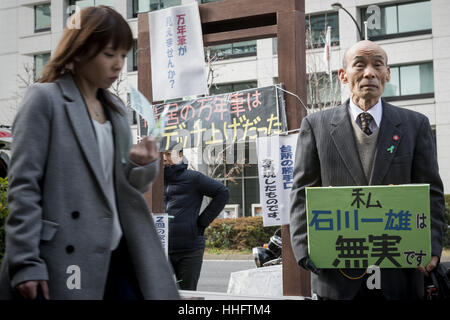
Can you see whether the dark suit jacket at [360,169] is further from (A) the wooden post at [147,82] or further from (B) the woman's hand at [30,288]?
(A) the wooden post at [147,82]

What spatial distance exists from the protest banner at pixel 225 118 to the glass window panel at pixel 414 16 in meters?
19.4

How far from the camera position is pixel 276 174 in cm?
533

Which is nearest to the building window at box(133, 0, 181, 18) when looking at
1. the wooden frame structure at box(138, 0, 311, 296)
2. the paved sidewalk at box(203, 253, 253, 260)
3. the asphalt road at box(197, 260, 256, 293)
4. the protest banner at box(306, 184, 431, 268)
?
the paved sidewalk at box(203, 253, 253, 260)

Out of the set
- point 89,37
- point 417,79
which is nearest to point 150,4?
point 417,79

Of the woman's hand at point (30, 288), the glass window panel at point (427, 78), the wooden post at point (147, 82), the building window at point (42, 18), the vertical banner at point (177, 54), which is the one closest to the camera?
the woman's hand at point (30, 288)

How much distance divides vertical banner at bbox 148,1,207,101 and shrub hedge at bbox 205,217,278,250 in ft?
39.2

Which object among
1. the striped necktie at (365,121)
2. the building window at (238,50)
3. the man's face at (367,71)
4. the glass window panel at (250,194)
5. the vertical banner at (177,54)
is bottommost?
the glass window panel at (250,194)

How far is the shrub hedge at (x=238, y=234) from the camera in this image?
17562 mm

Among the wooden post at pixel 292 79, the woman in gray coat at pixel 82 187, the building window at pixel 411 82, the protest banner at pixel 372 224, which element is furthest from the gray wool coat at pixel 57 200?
the building window at pixel 411 82

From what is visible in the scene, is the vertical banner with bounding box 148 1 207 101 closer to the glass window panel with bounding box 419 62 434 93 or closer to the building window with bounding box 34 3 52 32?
the glass window panel with bounding box 419 62 434 93

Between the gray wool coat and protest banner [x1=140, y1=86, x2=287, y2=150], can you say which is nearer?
the gray wool coat

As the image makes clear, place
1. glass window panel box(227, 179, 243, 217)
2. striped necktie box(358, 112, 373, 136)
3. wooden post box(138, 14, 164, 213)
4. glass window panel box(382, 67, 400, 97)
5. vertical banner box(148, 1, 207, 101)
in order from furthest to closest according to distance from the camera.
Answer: glass window panel box(227, 179, 243, 217) < glass window panel box(382, 67, 400, 97) < wooden post box(138, 14, 164, 213) < vertical banner box(148, 1, 207, 101) < striped necktie box(358, 112, 373, 136)

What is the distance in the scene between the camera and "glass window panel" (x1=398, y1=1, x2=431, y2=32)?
22.6 m
